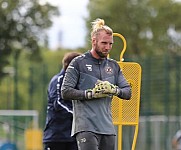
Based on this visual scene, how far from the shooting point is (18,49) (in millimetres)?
29078

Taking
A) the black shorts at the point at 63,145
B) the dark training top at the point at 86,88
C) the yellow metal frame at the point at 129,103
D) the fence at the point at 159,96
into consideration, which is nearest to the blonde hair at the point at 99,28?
the dark training top at the point at 86,88

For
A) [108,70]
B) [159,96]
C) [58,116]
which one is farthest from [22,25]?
[108,70]

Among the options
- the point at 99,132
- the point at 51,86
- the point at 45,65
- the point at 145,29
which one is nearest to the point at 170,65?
the point at 45,65

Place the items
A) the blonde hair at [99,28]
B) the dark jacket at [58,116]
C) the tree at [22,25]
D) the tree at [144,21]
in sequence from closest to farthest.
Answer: the blonde hair at [99,28]
the dark jacket at [58,116]
the tree at [22,25]
the tree at [144,21]

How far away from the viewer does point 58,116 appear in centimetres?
1143

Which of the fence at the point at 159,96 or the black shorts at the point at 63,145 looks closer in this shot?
the black shorts at the point at 63,145

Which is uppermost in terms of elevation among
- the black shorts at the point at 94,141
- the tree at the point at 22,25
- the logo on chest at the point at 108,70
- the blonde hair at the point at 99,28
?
the tree at the point at 22,25

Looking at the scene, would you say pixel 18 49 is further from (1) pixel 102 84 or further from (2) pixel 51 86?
(1) pixel 102 84

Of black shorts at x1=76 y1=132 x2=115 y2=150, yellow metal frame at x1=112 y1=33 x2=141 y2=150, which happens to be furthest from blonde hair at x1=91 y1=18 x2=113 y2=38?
black shorts at x1=76 y1=132 x2=115 y2=150

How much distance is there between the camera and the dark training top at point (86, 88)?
8.92 metres

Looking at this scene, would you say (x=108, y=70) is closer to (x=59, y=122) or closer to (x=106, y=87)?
(x=106, y=87)

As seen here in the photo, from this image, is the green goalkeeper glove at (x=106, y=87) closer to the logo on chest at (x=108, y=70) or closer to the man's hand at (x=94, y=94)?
the man's hand at (x=94, y=94)

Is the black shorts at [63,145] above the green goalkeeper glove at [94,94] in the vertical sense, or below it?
below

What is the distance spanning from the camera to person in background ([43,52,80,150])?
11.3 meters
